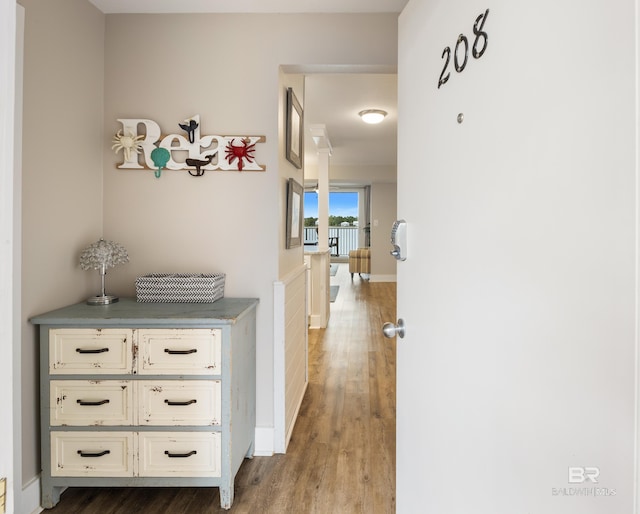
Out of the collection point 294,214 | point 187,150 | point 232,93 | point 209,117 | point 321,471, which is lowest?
point 321,471

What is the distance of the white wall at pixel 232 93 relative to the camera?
2.28m

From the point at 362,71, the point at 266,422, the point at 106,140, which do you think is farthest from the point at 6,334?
the point at 362,71

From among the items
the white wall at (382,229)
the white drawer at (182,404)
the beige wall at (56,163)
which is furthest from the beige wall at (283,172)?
the white wall at (382,229)

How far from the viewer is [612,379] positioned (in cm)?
53

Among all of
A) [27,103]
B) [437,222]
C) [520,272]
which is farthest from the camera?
[27,103]

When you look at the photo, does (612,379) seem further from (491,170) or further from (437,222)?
(437,222)

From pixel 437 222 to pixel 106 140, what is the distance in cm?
203

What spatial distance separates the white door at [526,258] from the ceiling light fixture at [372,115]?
12.2ft

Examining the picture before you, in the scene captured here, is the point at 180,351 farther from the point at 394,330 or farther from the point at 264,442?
the point at 394,330

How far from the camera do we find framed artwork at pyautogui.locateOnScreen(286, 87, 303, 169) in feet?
8.31

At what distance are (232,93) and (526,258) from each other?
79.2 inches

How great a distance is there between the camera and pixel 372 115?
479 cm

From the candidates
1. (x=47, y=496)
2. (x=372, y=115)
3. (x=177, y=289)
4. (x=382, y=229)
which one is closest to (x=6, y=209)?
(x=177, y=289)

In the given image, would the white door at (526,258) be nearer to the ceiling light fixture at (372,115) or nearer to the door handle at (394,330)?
the door handle at (394,330)
